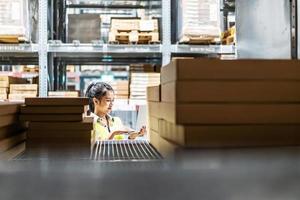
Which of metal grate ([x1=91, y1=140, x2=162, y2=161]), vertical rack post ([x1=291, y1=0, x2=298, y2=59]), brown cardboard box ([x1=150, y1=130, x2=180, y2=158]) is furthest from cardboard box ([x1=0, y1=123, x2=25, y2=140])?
vertical rack post ([x1=291, y1=0, x2=298, y2=59])

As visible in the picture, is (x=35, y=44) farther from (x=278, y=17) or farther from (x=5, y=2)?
(x=278, y=17)

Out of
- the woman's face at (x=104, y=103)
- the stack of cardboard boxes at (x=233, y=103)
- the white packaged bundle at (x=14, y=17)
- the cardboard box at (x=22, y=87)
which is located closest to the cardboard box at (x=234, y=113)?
the stack of cardboard boxes at (x=233, y=103)

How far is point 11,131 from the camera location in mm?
1093

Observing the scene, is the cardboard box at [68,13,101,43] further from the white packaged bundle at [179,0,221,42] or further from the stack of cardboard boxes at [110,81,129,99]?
the white packaged bundle at [179,0,221,42]

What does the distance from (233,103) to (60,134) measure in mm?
519

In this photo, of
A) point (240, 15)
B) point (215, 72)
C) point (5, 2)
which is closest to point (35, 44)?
point (5, 2)

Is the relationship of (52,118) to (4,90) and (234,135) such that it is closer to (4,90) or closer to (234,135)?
(234,135)

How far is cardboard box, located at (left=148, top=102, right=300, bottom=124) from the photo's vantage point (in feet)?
2.88

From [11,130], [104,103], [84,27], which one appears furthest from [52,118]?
[84,27]

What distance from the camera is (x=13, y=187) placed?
56 centimetres

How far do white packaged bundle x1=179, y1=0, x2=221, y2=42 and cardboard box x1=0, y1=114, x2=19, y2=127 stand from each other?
3.14m

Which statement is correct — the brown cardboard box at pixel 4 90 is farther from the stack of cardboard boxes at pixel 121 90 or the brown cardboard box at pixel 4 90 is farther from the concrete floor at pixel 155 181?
the concrete floor at pixel 155 181

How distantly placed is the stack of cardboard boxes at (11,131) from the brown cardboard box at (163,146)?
0.31 metres

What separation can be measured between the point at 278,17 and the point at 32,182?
0.98 m
